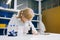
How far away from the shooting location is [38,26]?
458cm

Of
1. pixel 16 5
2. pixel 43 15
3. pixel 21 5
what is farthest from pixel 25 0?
pixel 43 15

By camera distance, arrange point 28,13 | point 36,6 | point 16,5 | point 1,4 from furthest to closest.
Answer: point 36,6 < point 16,5 < point 1,4 < point 28,13

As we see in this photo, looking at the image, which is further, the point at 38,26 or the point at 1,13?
the point at 38,26

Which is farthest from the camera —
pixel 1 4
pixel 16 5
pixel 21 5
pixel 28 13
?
pixel 21 5

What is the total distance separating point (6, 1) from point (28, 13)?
3.07m

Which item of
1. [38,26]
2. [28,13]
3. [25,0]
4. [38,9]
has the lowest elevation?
[38,26]

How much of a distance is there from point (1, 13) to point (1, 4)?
1.02ft

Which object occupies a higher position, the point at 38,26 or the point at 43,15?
the point at 43,15

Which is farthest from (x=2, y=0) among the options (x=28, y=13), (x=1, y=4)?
(x=28, y=13)

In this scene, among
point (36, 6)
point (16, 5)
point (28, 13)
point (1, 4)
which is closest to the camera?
point (28, 13)

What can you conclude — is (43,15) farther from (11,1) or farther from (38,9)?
(11,1)

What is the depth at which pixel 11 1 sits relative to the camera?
4.20 metres

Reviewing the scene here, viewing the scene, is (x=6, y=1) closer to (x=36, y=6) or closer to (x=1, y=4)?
(x=1, y=4)

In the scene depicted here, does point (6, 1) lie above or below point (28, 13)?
above
